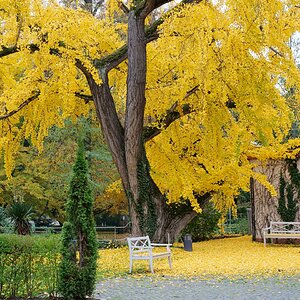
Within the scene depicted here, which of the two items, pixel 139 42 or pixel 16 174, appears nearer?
pixel 139 42

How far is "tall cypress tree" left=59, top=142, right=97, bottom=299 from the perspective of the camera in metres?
6.17

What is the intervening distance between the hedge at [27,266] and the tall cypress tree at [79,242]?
213mm

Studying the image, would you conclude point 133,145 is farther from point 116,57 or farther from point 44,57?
point 44,57

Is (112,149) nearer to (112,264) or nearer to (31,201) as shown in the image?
(112,264)

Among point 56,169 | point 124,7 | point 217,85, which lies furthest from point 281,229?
point 56,169

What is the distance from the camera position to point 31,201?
19531 millimetres

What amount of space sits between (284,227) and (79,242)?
413 inches

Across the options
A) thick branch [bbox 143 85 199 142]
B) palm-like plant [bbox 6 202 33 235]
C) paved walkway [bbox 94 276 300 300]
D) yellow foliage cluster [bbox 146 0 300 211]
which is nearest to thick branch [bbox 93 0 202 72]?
yellow foliage cluster [bbox 146 0 300 211]

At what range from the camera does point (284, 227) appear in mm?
15547

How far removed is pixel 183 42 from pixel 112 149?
3791mm

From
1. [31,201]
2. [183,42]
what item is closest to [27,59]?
[183,42]

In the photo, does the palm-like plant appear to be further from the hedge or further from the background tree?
the hedge

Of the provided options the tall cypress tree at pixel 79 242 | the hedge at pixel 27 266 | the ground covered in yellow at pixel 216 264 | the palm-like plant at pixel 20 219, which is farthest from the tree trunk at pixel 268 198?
the hedge at pixel 27 266

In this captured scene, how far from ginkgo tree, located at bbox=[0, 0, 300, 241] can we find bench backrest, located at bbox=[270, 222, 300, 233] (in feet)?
6.73
